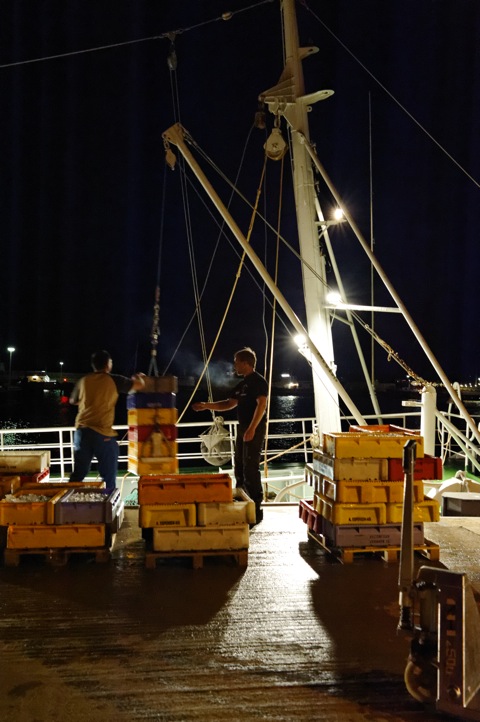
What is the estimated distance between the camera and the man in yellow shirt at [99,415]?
6.71 metres

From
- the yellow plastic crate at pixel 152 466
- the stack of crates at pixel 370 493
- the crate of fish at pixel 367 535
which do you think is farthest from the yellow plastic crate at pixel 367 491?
the yellow plastic crate at pixel 152 466

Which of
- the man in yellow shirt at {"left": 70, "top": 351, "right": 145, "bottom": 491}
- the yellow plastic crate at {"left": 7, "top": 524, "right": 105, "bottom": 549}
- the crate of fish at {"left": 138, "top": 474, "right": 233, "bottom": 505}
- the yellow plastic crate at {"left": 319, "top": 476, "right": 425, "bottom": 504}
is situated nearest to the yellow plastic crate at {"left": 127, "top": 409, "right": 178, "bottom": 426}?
the man in yellow shirt at {"left": 70, "top": 351, "right": 145, "bottom": 491}

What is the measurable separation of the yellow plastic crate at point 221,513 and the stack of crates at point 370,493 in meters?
0.97

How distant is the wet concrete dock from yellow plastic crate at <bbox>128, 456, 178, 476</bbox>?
3.73 feet

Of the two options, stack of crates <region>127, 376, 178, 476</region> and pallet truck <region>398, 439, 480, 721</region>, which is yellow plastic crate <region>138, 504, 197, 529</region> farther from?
pallet truck <region>398, 439, 480, 721</region>

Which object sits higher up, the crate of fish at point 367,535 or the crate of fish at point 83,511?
the crate of fish at point 83,511

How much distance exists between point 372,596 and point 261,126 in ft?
27.3

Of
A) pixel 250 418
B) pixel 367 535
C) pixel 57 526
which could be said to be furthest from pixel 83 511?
pixel 367 535

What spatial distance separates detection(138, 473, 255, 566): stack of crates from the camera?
18.5 ft

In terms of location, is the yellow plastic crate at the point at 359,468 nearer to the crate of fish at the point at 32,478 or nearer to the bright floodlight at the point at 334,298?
the crate of fish at the point at 32,478

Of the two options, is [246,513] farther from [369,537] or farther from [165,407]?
[165,407]

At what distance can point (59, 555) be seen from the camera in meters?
5.67

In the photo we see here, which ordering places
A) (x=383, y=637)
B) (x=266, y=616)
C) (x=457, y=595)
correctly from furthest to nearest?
(x=266, y=616), (x=383, y=637), (x=457, y=595)

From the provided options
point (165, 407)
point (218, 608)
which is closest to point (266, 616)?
point (218, 608)
